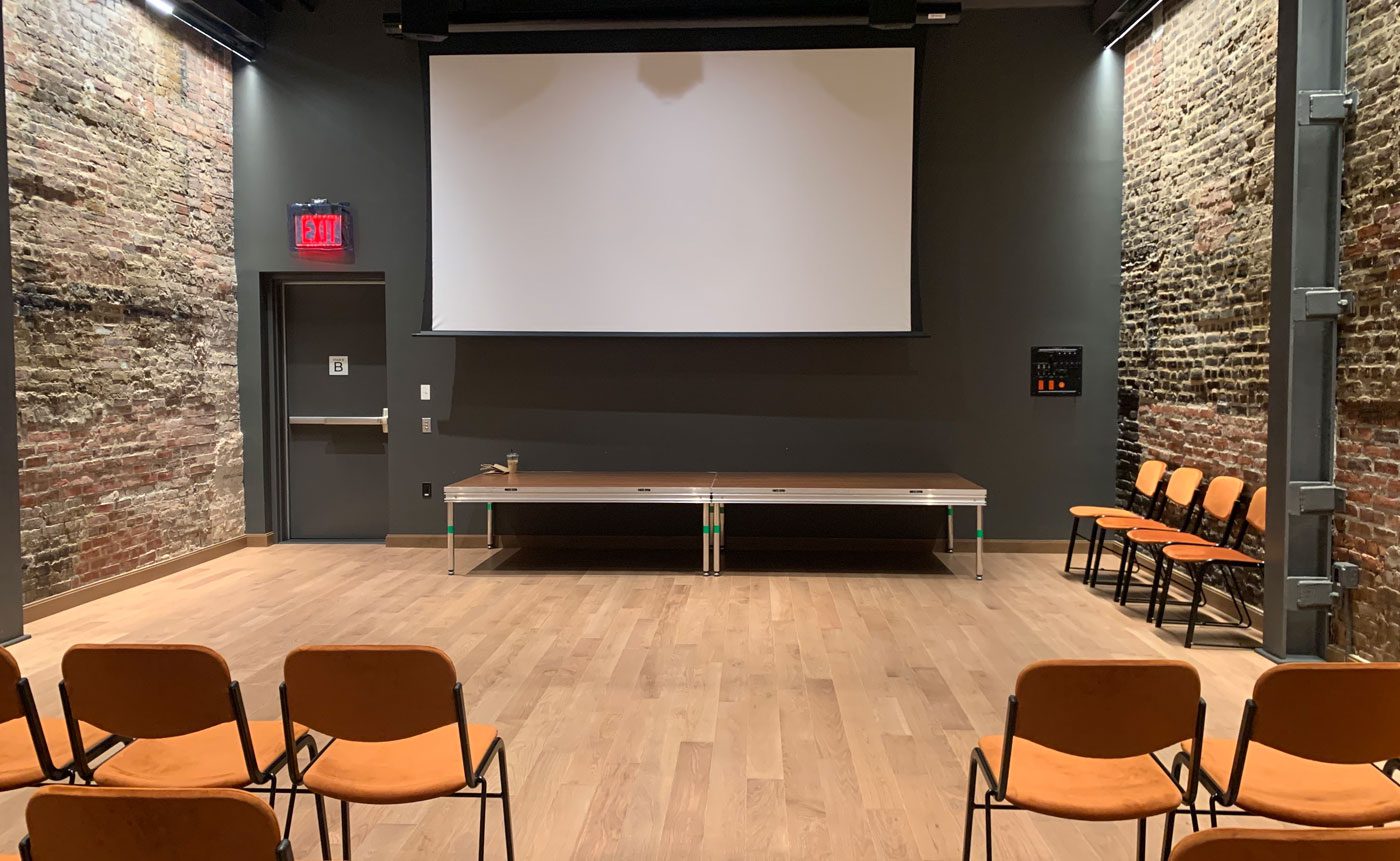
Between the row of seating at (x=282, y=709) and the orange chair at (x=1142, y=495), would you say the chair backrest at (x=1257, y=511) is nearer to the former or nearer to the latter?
the orange chair at (x=1142, y=495)

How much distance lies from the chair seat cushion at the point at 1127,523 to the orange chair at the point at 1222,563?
45 centimetres

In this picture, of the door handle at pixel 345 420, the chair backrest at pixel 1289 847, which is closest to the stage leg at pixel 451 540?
the door handle at pixel 345 420

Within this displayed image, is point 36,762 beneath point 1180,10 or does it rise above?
beneath

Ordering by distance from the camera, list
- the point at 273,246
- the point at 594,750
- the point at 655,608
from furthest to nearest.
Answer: the point at 273,246, the point at 655,608, the point at 594,750

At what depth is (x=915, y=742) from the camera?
3520 mm

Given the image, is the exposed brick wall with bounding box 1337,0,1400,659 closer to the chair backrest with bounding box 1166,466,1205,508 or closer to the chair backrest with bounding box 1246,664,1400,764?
the chair backrest with bounding box 1166,466,1205,508

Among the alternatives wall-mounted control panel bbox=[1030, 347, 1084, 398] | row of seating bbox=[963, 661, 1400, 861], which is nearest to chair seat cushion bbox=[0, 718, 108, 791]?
row of seating bbox=[963, 661, 1400, 861]

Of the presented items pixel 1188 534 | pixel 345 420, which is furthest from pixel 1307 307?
pixel 345 420

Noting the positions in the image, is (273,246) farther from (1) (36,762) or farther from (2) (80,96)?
(1) (36,762)

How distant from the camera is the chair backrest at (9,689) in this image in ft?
7.54

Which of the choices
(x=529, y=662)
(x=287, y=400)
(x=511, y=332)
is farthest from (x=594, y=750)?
(x=287, y=400)

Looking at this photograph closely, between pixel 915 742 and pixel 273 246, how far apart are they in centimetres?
622

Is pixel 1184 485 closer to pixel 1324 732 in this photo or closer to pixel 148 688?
pixel 1324 732

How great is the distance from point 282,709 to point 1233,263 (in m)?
5.46
